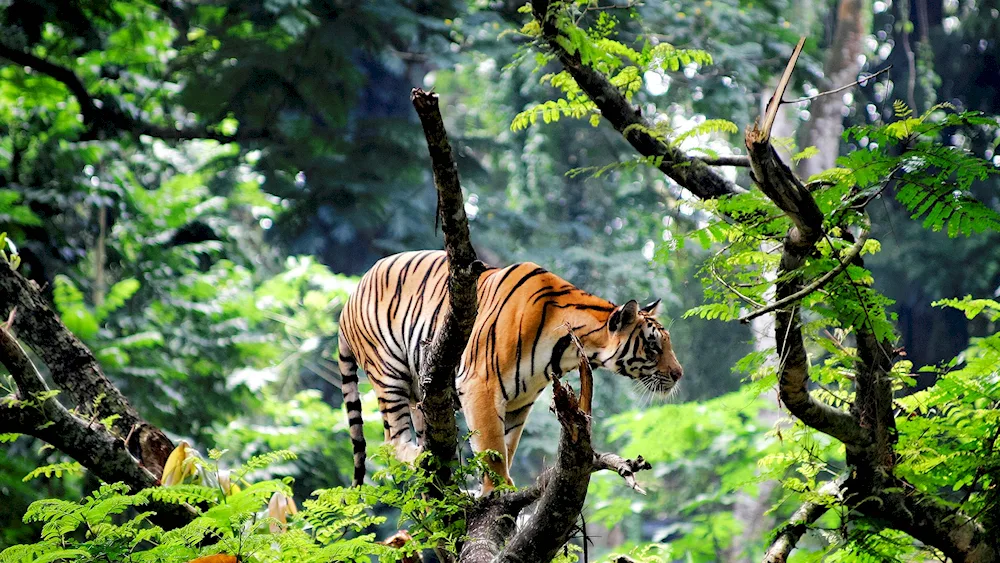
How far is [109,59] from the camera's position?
10.4 meters

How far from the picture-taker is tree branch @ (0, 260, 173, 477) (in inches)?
167

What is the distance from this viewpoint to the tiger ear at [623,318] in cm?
398

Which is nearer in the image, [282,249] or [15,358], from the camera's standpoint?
[15,358]

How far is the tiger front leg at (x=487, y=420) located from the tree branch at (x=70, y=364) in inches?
63.4

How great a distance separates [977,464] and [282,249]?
11476 millimetres

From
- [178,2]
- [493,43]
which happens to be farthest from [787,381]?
[178,2]

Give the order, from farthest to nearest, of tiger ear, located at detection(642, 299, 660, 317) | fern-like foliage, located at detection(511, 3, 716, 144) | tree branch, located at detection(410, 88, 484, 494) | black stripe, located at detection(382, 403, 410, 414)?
black stripe, located at detection(382, 403, 410, 414) → tiger ear, located at detection(642, 299, 660, 317) → fern-like foliage, located at detection(511, 3, 716, 144) → tree branch, located at detection(410, 88, 484, 494)

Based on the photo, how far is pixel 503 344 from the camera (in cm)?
407

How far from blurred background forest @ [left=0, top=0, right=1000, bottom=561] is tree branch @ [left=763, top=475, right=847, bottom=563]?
3205mm

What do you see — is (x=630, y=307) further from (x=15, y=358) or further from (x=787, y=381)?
(x=15, y=358)

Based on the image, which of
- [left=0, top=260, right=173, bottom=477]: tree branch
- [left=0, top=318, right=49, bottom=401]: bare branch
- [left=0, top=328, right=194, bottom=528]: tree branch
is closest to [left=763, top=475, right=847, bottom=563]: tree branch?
[left=0, top=328, right=194, bottom=528]: tree branch

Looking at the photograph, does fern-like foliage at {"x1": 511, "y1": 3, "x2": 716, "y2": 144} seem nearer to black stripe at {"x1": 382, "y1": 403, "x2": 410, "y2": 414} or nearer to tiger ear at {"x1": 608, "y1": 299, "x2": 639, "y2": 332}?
tiger ear at {"x1": 608, "y1": 299, "x2": 639, "y2": 332}

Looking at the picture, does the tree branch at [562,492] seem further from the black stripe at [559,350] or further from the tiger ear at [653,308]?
the tiger ear at [653,308]

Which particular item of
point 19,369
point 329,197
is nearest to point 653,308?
point 19,369
